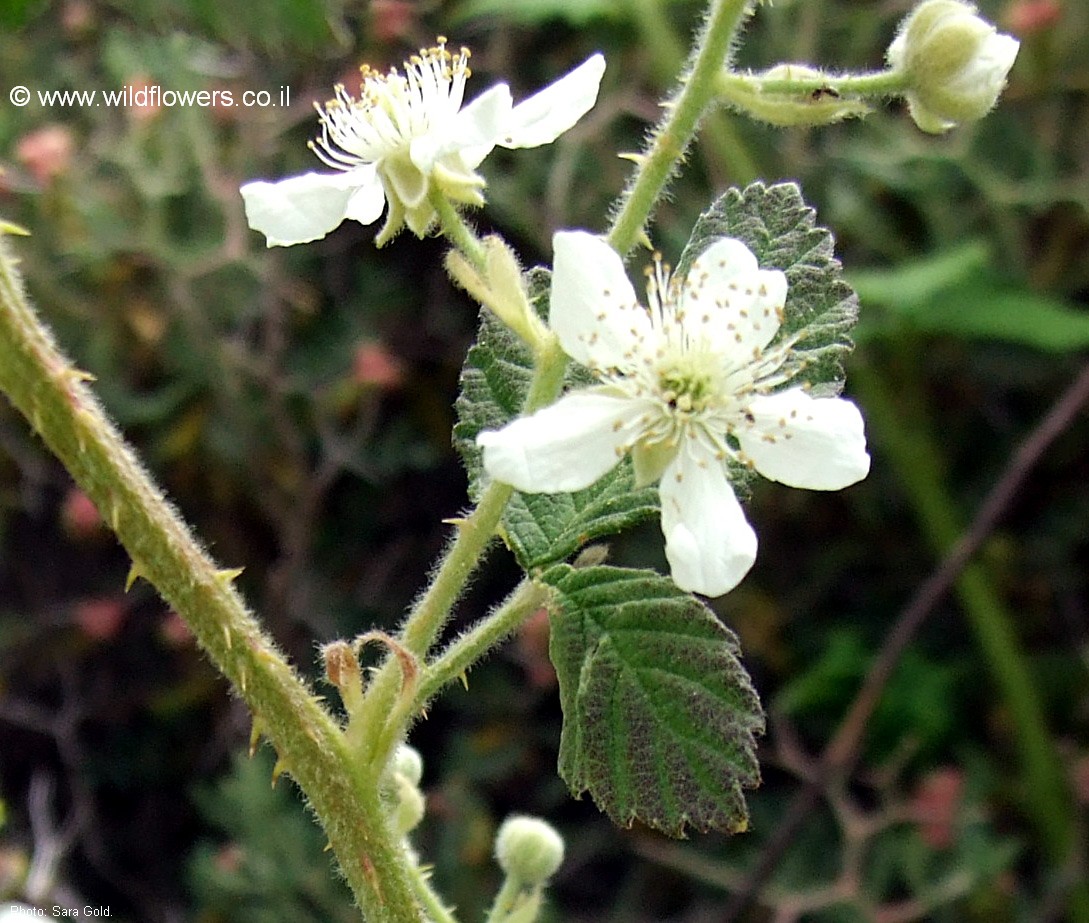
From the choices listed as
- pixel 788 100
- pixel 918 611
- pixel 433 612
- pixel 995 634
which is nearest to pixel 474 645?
pixel 433 612

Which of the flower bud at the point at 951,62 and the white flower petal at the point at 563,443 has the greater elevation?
the flower bud at the point at 951,62

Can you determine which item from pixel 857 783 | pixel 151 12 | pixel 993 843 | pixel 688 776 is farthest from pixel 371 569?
pixel 688 776

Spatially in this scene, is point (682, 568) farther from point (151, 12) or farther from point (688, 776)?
point (151, 12)

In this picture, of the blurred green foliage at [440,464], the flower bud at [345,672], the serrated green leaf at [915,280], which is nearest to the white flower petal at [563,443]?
the flower bud at [345,672]

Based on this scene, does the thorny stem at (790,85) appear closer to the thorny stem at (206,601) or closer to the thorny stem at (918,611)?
the thorny stem at (206,601)

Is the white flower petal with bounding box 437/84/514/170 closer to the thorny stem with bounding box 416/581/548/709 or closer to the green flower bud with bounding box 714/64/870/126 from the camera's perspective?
the green flower bud with bounding box 714/64/870/126

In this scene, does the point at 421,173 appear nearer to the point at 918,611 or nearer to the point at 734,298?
the point at 734,298
